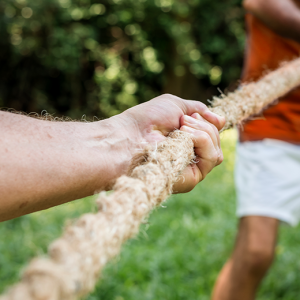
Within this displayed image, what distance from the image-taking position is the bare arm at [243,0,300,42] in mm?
1566

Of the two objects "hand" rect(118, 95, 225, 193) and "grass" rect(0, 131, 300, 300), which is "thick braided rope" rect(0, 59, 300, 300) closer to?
"hand" rect(118, 95, 225, 193)

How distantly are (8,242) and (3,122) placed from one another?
6.74 ft

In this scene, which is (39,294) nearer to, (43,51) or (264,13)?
(264,13)

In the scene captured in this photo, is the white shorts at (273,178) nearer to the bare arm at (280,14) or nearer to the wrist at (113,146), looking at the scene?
the bare arm at (280,14)

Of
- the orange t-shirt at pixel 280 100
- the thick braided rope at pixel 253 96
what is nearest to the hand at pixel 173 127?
the thick braided rope at pixel 253 96

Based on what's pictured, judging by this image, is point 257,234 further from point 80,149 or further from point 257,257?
point 80,149

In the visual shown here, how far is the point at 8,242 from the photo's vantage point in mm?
2527

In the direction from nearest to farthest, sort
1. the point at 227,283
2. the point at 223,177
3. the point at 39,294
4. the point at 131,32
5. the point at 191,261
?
the point at 39,294 < the point at 227,283 < the point at 191,261 < the point at 223,177 < the point at 131,32

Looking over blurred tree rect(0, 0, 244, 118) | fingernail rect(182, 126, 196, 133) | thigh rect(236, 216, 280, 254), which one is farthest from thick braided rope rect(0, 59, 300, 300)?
blurred tree rect(0, 0, 244, 118)

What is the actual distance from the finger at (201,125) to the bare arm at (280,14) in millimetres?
972

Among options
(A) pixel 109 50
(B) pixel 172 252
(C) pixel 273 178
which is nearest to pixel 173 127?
(C) pixel 273 178

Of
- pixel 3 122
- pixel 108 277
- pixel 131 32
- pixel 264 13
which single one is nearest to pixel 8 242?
pixel 108 277

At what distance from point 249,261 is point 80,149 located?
3.50ft

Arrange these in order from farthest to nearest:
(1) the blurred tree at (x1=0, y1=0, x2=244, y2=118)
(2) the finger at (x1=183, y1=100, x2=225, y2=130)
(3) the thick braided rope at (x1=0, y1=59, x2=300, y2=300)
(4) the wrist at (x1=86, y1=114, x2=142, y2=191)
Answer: (1) the blurred tree at (x1=0, y1=0, x2=244, y2=118)
(2) the finger at (x1=183, y1=100, x2=225, y2=130)
(4) the wrist at (x1=86, y1=114, x2=142, y2=191)
(3) the thick braided rope at (x1=0, y1=59, x2=300, y2=300)
